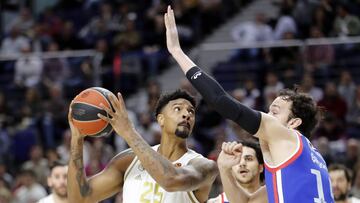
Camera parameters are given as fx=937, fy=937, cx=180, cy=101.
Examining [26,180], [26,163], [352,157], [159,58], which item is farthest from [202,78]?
[159,58]

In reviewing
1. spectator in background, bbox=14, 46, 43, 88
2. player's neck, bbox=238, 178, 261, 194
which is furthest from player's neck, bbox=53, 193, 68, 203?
spectator in background, bbox=14, 46, 43, 88

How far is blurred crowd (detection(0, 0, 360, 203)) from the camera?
13.3 m

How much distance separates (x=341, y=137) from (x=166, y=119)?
6.42 meters

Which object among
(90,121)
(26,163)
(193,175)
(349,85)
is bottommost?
(26,163)

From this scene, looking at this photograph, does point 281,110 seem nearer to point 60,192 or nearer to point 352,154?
point 60,192

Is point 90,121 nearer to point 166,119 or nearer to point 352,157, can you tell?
point 166,119

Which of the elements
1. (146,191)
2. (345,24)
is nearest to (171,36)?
(146,191)

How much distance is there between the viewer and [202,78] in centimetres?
623

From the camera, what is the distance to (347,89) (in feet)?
43.4

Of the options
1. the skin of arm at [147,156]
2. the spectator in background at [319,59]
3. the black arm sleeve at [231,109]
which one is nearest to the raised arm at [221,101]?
the black arm sleeve at [231,109]

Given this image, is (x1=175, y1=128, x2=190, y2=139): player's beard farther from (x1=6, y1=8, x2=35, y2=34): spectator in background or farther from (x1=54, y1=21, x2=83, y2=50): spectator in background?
(x1=6, y1=8, x2=35, y2=34): spectator in background

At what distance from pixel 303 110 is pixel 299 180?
60cm

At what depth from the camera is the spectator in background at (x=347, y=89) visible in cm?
1320

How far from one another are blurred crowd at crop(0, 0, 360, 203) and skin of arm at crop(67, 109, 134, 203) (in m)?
4.97
